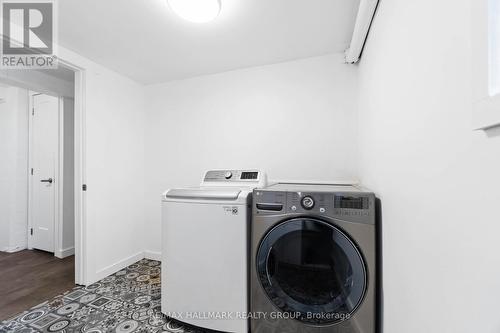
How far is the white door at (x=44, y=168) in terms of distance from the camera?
9.08ft

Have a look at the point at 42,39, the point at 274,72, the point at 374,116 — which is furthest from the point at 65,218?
the point at 374,116

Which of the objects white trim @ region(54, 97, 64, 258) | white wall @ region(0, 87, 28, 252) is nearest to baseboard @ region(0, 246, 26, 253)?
white wall @ region(0, 87, 28, 252)

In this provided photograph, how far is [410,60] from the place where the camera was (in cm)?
73

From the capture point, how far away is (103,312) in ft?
5.29

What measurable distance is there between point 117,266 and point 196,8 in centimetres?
250

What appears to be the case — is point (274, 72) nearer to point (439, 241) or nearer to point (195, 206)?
point (195, 206)

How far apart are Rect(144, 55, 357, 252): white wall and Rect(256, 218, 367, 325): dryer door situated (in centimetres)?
90

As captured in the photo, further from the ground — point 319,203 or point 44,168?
point 44,168

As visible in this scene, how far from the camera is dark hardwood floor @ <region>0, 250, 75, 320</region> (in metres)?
1.74

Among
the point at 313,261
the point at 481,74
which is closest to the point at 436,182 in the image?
the point at 481,74

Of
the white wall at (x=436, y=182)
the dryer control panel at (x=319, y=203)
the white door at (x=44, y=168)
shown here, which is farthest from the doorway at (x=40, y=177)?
the white wall at (x=436, y=182)

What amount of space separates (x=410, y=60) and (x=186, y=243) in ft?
4.94

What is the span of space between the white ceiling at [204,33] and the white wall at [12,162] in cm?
190

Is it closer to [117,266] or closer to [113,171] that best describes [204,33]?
[113,171]
